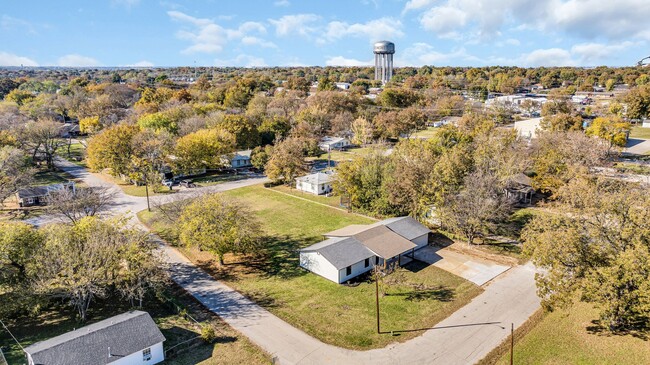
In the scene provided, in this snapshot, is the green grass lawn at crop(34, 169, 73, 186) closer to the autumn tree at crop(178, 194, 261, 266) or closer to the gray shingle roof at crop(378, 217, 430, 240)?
the autumn tree at crop(178, 194, 261, 266)

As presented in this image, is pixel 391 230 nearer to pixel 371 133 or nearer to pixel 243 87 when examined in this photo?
pixel 371 133

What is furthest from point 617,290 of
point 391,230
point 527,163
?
point 527,163

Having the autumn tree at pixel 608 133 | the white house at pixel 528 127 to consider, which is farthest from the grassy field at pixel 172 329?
A: the white house at pixel 528 127

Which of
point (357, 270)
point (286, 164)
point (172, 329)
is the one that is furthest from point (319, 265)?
point (286, 164)

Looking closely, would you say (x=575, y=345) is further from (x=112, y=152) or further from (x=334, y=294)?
(x=112, y=152)

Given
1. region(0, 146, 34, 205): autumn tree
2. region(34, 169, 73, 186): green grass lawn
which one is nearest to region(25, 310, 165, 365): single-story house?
region(0, 146, 34, 205): autumn tree

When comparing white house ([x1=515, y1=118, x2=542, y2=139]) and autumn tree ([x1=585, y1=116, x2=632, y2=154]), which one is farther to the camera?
white house ([x1=515, y1=118, x2=542, y2=139])
